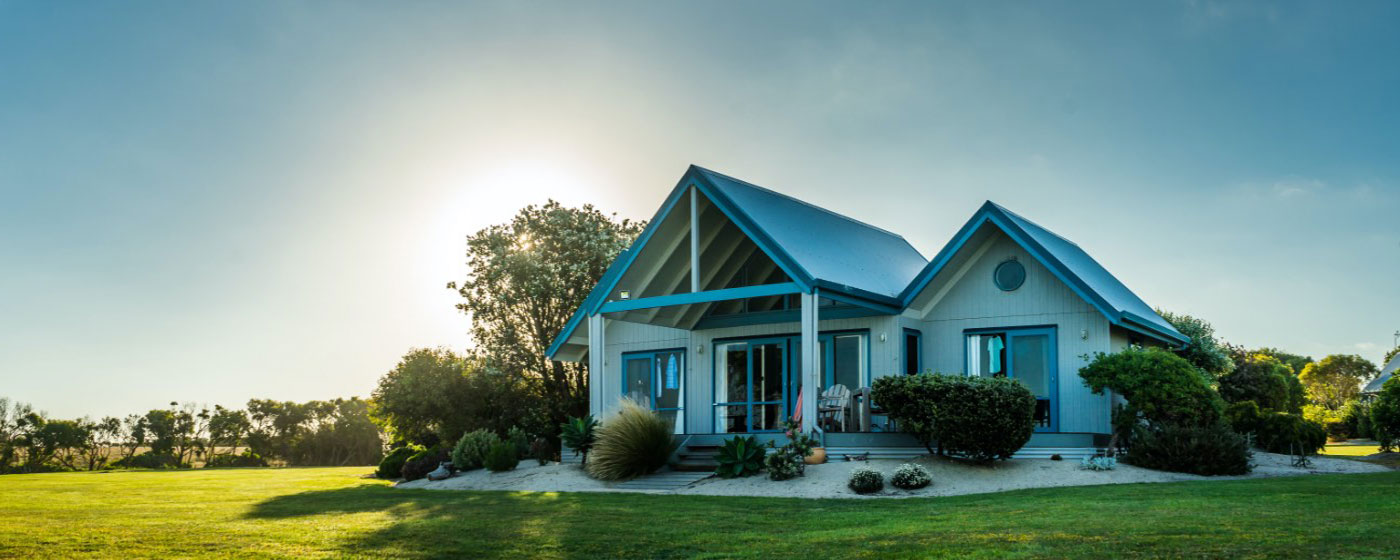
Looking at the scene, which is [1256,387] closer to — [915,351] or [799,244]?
[915,351]

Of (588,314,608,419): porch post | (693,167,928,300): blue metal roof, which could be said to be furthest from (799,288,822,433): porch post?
(588,314,608,419): porch post

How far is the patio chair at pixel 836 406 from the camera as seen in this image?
19.2m

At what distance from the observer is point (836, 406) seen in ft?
63.2

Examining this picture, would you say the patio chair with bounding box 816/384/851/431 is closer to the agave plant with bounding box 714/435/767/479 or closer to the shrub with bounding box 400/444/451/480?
the agave plant with bounding box 714/435/767/479

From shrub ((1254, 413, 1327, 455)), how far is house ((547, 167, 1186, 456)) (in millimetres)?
2469

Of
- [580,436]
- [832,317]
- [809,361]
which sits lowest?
[580,436]

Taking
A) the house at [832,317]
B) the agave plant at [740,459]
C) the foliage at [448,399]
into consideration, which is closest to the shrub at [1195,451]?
the house at [832,317]

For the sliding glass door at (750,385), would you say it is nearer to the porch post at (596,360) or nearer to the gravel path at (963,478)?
the porch post at (596,360)

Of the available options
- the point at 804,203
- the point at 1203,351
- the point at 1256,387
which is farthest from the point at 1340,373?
the point at 804,203

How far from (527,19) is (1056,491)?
39.3ft

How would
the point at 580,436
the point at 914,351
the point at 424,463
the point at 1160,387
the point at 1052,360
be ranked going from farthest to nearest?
the point at 424,463 < the point at 914,351 < the point at 580,436 < the point at 1052,360 < the point at 1160,387

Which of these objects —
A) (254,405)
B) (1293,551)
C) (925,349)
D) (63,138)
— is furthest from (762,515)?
(254,405)

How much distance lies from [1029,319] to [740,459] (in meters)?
6.32

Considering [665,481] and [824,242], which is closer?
[665,481]
